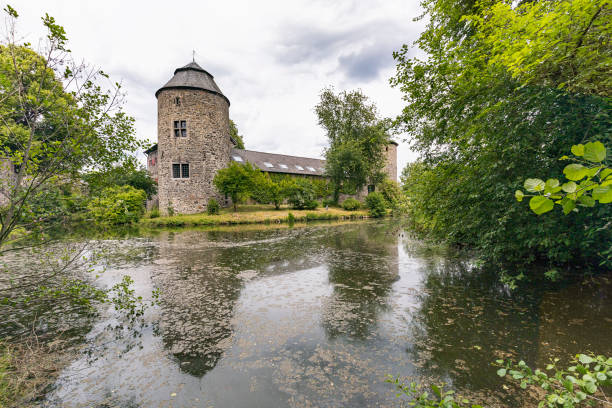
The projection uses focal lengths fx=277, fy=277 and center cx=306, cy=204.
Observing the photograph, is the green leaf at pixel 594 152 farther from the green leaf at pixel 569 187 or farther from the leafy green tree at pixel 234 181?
the leafy green tree at pixel 234 181

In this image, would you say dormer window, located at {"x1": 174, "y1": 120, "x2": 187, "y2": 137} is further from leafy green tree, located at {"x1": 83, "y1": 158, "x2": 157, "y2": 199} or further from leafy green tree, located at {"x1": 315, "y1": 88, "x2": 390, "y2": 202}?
leafy green tree, located at {"x1": 83, "y1": 158, "x2": 157, "y2": 199}

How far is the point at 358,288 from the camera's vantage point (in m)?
5.32

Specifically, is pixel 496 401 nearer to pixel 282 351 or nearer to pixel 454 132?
pixel 282 351

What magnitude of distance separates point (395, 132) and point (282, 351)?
5.81m

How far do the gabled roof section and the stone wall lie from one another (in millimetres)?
6346

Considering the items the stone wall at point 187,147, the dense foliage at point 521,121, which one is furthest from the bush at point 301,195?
the dense foliage at point 521,121

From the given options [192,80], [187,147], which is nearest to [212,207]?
[187,147]

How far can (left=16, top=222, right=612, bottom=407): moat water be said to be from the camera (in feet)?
8.39

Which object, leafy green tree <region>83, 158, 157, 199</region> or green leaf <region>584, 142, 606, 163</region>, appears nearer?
green leaf <region>584, 142, 606, 163</region>

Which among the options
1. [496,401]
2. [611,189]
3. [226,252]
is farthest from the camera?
[226,252]

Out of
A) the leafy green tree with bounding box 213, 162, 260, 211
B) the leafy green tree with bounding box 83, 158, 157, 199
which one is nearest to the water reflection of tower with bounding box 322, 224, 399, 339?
the leafy green tree with bounding box 83, 158, 157, 199

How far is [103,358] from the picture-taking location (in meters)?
3.09

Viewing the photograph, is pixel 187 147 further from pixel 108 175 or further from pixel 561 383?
pixel 561 383

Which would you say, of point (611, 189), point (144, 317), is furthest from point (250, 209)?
point (611, 189)
